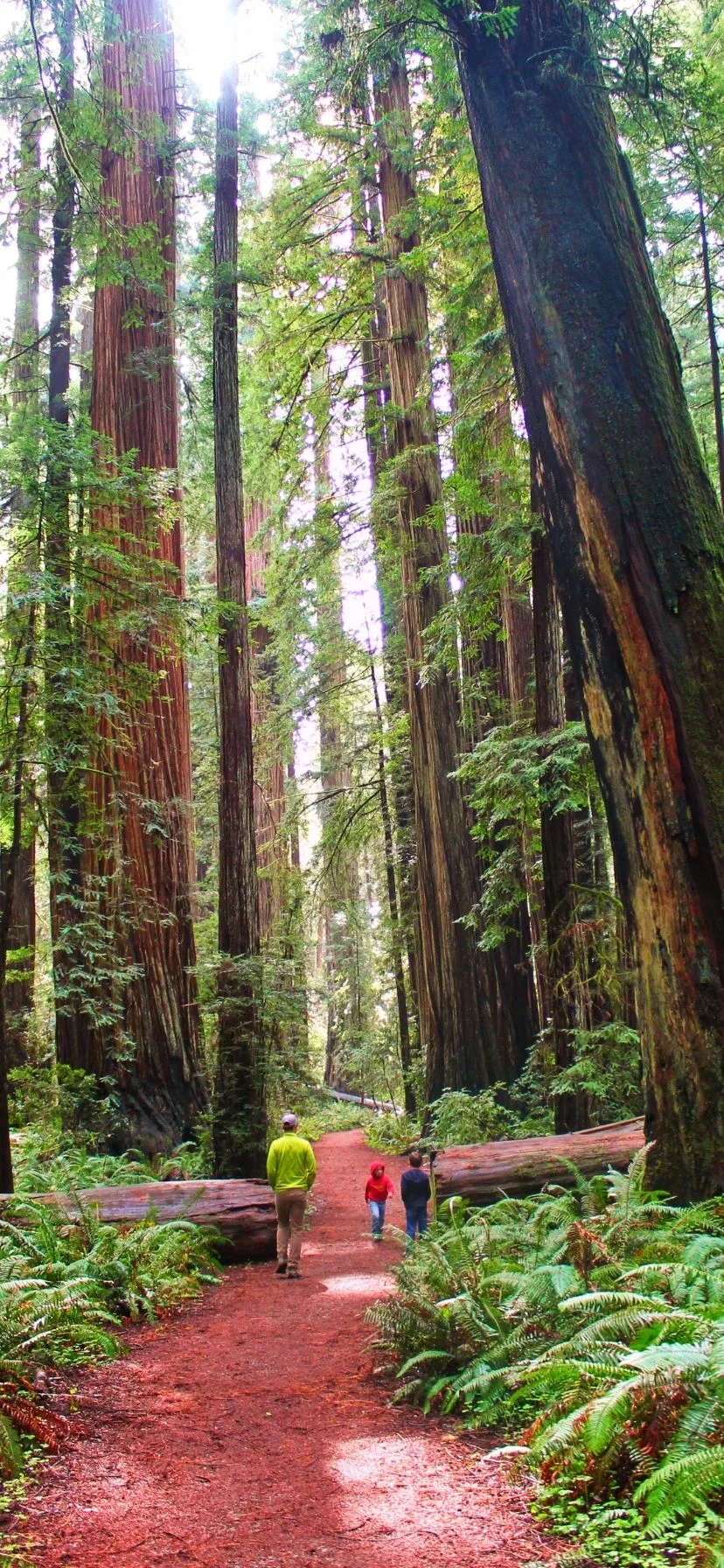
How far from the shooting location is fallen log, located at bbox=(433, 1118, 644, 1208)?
264 inches

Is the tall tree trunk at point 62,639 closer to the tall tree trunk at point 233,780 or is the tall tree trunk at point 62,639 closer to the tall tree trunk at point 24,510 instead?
the tall tree trunk at point 24,510

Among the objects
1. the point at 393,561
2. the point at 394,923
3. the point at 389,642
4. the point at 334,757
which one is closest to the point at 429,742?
the point at 393,561

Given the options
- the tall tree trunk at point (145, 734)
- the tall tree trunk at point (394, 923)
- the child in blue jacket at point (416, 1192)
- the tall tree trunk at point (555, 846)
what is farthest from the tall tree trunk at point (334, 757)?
the child in blue jacket at point (416, 1192)

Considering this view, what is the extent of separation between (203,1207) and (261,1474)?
13.4ft

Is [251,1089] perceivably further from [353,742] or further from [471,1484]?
[353,742]

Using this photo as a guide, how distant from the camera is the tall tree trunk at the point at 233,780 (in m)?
9.45

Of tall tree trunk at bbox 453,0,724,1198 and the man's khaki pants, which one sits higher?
tall tree trunk at bbox 453,0,724,1198

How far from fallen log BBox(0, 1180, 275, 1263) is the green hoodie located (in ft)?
0.82

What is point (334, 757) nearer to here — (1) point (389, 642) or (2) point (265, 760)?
(2) point (265, 760)

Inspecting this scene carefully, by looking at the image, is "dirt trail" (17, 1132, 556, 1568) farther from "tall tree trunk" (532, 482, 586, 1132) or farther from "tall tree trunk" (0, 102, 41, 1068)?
"tall tree trunk" (532, 482, 586, 1132)

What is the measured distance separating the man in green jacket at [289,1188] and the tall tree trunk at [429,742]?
4488 mm

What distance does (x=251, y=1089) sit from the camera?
9.48 meters

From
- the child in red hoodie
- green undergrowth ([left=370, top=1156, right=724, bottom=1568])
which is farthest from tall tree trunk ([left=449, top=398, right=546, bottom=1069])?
green undergrowth ([left=370, top=1156, right=724, bottom=1568])

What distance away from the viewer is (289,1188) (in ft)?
25.1
